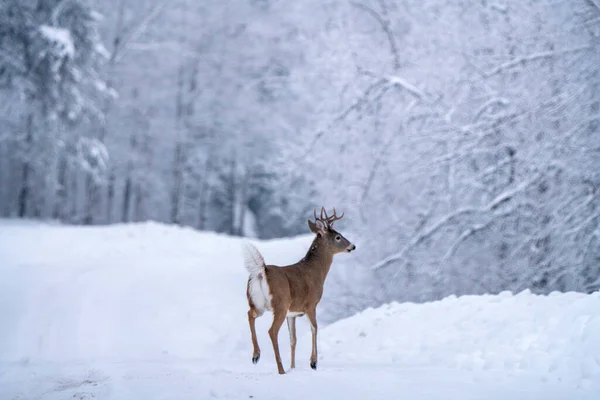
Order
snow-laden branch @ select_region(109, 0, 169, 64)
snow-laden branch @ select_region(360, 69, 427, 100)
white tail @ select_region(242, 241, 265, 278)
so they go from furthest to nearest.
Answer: snow-laden branch @ select_region(109, 0, 169, 64) → snow-laden branch @ select_region(360, 69, 427, 100) → white tail @ select_region(242, 241, 265, 278)

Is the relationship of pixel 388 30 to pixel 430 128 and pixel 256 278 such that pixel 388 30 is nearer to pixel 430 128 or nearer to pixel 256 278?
pixel 430 128

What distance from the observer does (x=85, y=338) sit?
10617 millimetres

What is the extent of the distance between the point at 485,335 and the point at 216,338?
16.1 feet

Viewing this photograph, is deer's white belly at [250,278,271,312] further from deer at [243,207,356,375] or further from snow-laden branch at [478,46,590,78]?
snow-laden branch at [478,46,590,78]

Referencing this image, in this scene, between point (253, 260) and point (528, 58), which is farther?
point (528, 58)

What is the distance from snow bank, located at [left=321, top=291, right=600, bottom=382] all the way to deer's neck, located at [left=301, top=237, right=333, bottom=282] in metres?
1.52

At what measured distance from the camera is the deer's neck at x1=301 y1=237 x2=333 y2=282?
7609mm

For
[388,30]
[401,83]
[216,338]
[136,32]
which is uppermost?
[136,32]

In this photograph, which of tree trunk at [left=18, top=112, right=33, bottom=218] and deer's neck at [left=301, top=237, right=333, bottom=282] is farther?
tree trunk at [left=18, top=112, right=33, bottom=218]

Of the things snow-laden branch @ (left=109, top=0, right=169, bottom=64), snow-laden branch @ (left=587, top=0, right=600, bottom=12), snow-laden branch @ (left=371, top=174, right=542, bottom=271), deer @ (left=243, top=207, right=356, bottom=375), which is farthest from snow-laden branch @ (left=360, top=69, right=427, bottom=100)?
snow-laden branch @ (left=109, top=0, right=169, bottom=64)

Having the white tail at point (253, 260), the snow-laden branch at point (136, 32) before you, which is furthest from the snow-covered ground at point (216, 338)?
the snow-laden branch at point (136, 32)

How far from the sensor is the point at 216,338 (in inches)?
447

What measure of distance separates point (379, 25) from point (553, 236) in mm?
6660

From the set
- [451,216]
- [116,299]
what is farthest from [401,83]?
[116,299]
